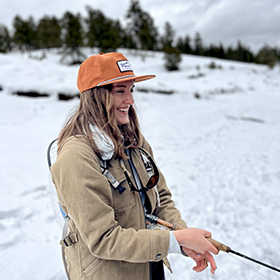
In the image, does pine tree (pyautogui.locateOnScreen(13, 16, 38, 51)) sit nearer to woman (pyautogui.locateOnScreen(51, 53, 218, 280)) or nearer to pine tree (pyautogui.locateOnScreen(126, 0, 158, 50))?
pine tree (pyautogui.locateOnScreen(126, 0, 158, 50))

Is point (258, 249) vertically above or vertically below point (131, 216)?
below

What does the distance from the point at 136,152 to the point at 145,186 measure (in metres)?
0.26

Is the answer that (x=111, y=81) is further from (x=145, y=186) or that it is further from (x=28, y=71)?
(x=28, y=71)

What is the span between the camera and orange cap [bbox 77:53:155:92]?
1.31 m

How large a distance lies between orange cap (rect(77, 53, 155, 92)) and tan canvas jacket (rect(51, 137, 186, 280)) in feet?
1.24

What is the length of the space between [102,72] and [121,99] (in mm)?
209

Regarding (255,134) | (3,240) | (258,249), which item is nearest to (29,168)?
(3,240)

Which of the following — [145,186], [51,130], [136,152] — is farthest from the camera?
[51,130]

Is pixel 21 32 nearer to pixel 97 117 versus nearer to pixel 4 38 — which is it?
pixel 4 38

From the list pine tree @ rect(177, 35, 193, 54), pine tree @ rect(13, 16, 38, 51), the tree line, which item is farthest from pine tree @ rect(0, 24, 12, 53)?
pine tree @ rect(177, 35, 193, 54)

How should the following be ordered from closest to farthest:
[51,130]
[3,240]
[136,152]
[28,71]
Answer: [136,152] < [3,240] < [51,130] < [28,71]

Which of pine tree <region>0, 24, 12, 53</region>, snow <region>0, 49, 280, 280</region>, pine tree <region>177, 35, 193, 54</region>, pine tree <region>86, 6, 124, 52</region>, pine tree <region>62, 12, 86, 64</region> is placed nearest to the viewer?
snow <region>0, 49, 280, 280</region>

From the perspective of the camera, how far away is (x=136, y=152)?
1533 mm

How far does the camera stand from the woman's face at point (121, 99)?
1.39 meters
